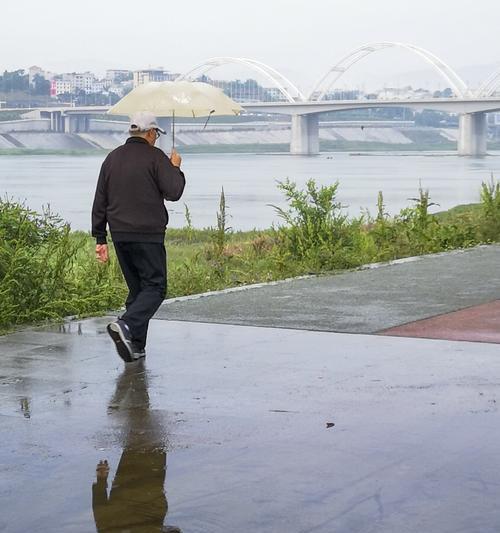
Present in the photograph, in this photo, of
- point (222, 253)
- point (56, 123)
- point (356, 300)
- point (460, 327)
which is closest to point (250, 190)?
point (222, 253)

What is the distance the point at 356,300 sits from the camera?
1070cm

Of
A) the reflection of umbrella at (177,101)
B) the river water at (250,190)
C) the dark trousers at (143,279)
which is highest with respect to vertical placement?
the reflection of umbrella at (177,101)

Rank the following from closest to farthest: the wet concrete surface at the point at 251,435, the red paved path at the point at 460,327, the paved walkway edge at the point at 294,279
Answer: the wet concrete surface at the point at 251,435, the red paved path at the point at 460,327, the paved walkway edge at the point at 294,279

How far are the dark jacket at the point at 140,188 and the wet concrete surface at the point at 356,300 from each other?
185 centimetres

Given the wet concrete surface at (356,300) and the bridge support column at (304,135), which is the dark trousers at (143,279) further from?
the bridge support column at (304,135)

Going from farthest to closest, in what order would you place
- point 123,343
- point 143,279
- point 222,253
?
1. point 222,253
2. point 143,279
3. point 123,343

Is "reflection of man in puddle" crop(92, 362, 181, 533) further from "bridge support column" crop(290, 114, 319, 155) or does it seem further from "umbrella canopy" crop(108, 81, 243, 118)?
"bridge support column" crop(290, 114, 319, 155)

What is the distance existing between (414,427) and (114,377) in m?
2.12

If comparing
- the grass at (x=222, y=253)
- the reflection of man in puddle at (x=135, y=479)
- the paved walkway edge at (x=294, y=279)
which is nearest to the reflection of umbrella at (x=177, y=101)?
the grass at (x=222, y=253)

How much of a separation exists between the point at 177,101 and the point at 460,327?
316 cm

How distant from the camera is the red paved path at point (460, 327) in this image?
8.73 m

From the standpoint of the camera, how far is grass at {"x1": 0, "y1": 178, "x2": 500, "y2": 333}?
970cm

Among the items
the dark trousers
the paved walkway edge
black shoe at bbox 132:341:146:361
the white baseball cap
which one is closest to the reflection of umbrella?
the paved walkway edge

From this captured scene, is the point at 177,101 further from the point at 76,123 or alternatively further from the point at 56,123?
the point at 56,123
